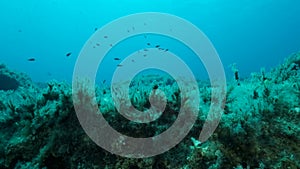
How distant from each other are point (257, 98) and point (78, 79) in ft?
7.35

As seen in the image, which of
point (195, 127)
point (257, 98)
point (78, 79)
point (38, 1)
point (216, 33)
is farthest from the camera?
point (216, 33)

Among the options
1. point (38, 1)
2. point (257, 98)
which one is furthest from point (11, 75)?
point (38, 1)

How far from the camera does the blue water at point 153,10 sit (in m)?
78.0

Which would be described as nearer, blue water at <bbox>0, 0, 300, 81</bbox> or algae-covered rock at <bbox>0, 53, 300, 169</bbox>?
algae-covered rock at <bbox>0, 53, 300, 169</bbox>

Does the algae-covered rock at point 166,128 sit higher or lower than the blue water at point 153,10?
lower

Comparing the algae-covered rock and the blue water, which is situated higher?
the blue water

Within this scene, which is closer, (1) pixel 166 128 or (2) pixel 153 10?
(1) pixel 166 128

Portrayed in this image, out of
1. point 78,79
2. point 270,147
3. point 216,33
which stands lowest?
point 270,147

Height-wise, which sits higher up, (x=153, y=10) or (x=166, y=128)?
(x=153, y=10)

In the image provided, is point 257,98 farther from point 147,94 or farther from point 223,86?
point 147,94

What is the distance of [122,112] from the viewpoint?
2871 mm

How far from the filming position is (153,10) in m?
83.9

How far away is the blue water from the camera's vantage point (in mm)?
78000

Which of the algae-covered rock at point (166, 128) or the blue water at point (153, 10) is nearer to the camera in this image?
the algae-covered rock at point (166, 128)
